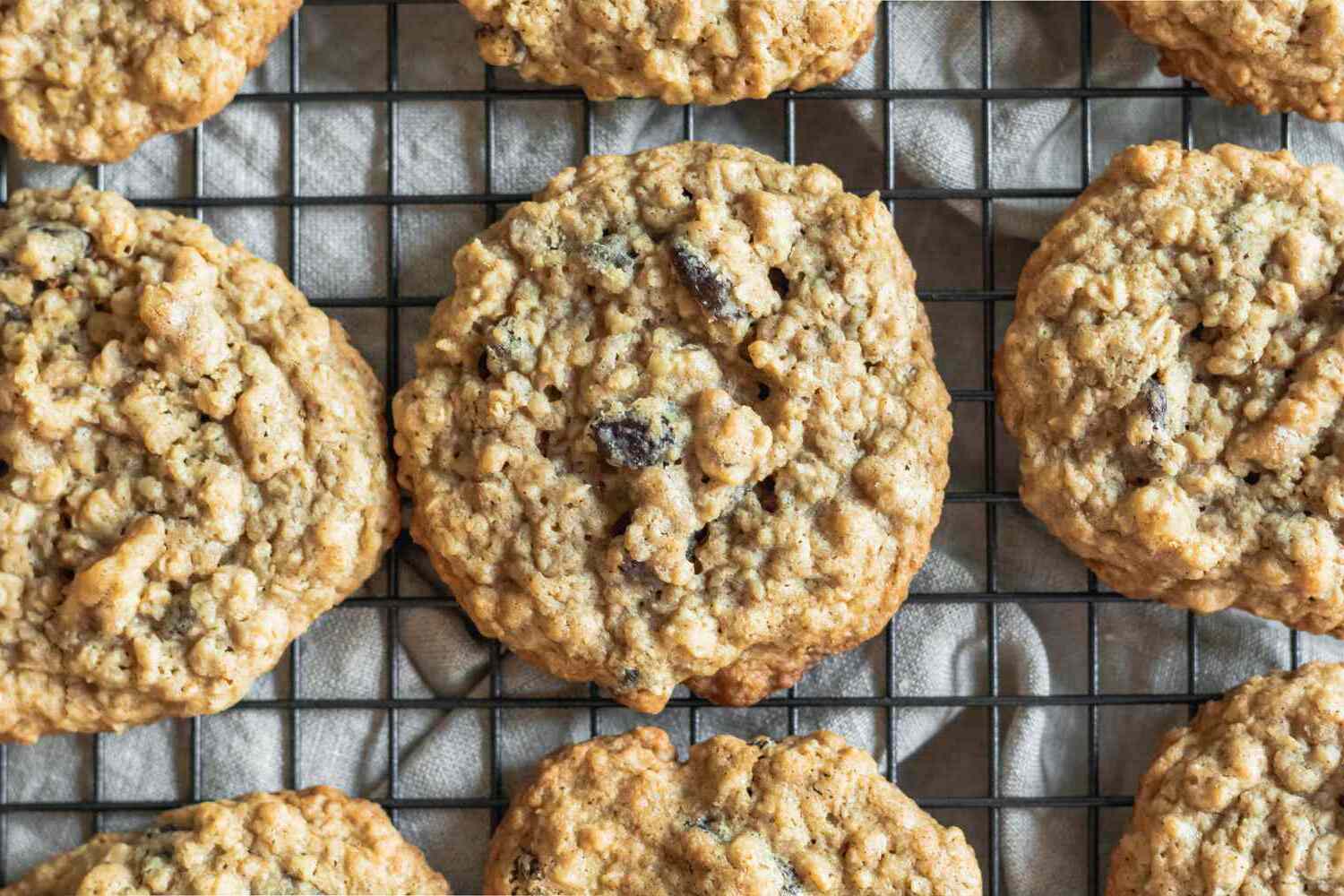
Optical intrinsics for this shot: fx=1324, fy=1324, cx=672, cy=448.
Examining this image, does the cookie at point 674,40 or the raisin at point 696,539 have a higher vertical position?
the cookie at point 674,40

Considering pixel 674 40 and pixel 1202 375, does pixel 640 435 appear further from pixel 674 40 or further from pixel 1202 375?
pixel 1202 375

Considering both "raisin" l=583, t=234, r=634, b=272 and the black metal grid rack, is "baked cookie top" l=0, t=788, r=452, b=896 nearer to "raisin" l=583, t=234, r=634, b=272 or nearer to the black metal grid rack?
the black metal grid rack

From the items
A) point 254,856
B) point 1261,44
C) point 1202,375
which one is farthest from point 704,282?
point 254,856

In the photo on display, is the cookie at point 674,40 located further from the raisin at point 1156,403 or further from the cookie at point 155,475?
the raisin at point 1156,403

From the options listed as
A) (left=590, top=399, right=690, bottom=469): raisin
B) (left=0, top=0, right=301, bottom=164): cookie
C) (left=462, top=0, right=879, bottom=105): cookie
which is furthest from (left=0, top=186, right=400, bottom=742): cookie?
(left=462, top=0, right=879, bottom=105): cookie

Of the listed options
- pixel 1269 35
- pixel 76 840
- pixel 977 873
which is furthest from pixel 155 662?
pixel 1269 35

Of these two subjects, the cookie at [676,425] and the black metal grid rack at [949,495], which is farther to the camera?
the black metal grid rack at [949,495]

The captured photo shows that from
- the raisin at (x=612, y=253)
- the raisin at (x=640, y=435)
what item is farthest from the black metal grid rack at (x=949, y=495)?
the raisin at (x=640, y=435)
